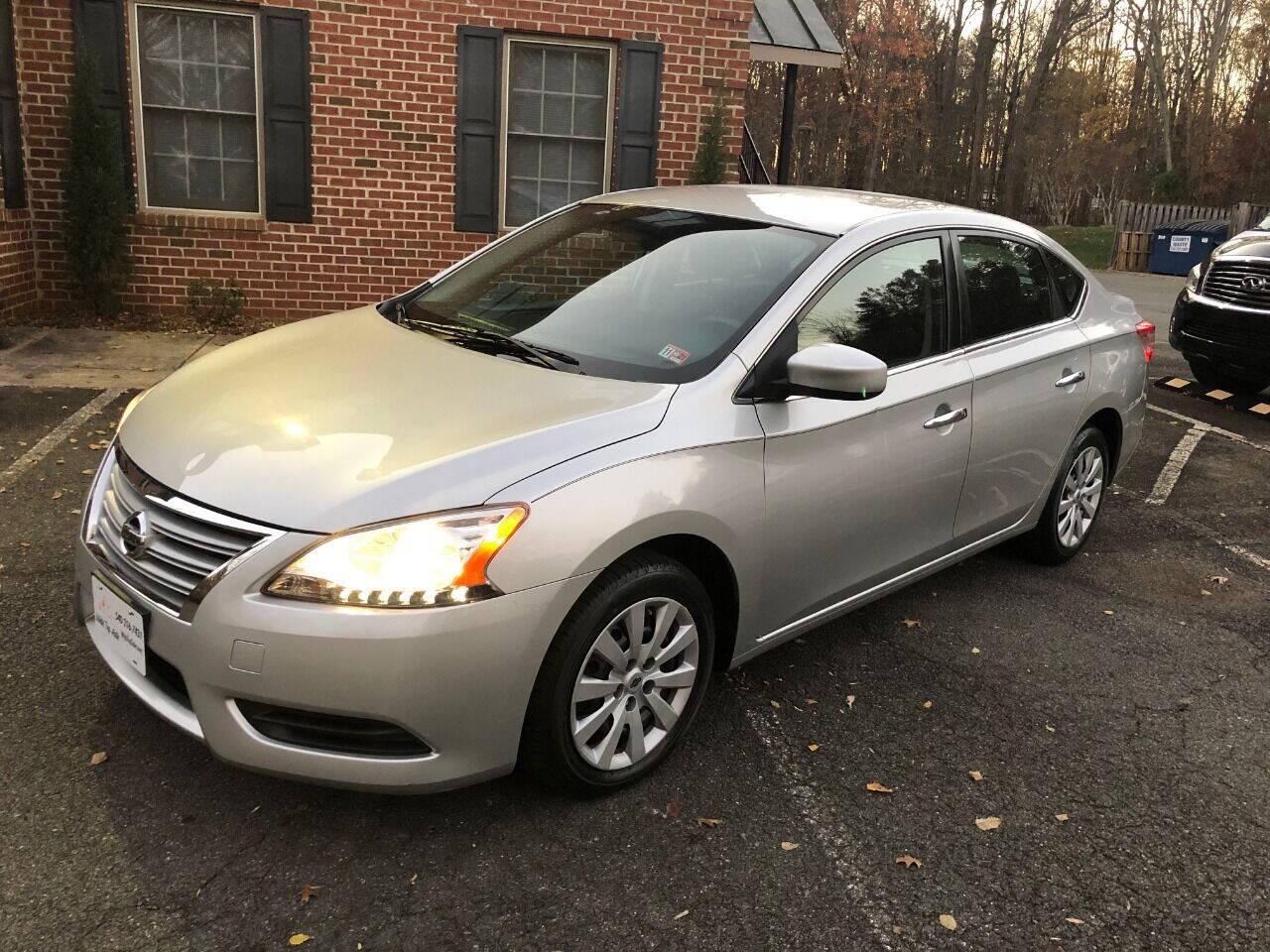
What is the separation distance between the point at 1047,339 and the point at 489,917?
330 cm

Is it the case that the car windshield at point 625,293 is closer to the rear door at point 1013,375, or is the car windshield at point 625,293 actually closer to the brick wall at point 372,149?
the rear door at point 1013,375

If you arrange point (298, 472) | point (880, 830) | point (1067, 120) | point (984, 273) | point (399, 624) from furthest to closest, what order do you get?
point (1067, 120), point (984, 273), point (880, 830), point (298, 472), point (399, 624)

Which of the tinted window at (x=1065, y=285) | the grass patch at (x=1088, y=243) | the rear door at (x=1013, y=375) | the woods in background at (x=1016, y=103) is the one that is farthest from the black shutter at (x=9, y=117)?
the woods in background at (x=1016, y=103)

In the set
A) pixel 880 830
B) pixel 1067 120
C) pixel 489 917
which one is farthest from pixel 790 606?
pixel 1067 120

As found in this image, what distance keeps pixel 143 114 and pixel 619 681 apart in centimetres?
813

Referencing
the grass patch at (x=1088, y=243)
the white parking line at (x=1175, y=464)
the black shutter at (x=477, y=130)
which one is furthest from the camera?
the grass patch at (x=1088, y=243)

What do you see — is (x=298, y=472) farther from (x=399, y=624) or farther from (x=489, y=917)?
(x=489, y=917)

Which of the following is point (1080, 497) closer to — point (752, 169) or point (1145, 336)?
point (1145, 336)

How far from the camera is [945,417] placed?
3941 mm

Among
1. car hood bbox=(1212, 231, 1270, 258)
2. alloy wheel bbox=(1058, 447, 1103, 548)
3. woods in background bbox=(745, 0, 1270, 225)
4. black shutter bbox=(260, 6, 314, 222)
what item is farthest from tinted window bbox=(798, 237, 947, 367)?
woods in background bbox=(745, 0, 1270, 225)

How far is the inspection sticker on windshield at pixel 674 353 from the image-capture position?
11.0 ft

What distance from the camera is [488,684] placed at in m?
2.66

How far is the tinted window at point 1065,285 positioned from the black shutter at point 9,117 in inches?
307

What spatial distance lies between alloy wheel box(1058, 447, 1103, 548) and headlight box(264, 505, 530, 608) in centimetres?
322
